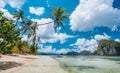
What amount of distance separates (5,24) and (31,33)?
54084 millimetres

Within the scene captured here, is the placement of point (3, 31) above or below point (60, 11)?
below

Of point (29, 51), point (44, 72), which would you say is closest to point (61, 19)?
point (44, 72)

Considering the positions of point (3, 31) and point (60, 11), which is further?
point (60, 11)

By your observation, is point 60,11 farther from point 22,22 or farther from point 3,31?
point 22,22

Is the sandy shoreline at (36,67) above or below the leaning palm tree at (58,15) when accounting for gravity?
below

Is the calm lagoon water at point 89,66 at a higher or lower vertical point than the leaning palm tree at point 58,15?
lower

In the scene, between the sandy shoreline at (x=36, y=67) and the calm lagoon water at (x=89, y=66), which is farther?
the calm lagoon water at (x=89, y=66)

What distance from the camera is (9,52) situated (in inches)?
2048

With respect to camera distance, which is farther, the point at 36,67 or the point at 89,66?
the point at 89,66

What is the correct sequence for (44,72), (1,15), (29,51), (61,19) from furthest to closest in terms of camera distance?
(29,51) < (61,19) < (1,15) < (44,72)

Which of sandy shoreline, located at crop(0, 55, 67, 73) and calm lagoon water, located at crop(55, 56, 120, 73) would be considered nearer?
sandy shoreline, located at crop(0, 55, 67, 73)

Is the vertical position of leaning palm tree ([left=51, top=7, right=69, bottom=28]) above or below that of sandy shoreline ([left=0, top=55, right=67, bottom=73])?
above


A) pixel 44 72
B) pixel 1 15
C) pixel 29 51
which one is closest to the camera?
pixel 44 72

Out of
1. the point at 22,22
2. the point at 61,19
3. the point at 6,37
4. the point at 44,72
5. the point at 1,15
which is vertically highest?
the point at 22,22
